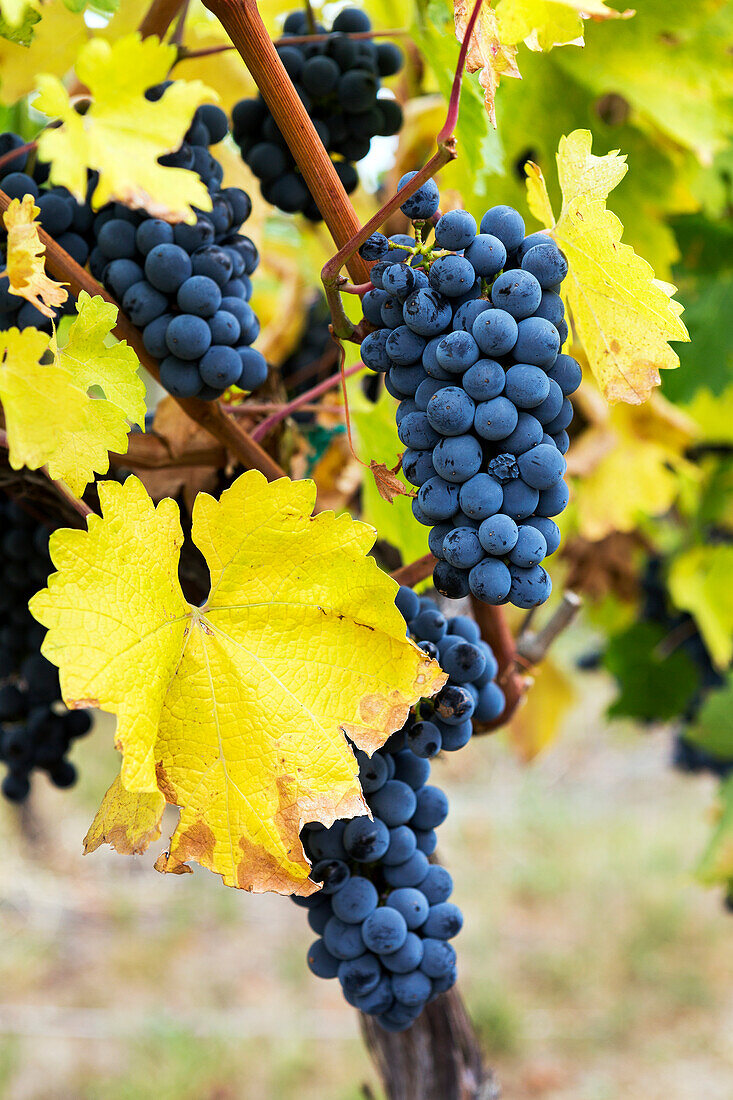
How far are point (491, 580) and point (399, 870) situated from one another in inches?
10.8

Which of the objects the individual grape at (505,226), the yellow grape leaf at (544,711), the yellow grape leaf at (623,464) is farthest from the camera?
the yellow grape leaf at (544,711)

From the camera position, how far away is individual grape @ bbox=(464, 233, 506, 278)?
456 mm

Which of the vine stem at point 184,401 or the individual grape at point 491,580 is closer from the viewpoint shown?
the individual grape at point 491,580

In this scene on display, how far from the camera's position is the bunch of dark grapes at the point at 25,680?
82 cm

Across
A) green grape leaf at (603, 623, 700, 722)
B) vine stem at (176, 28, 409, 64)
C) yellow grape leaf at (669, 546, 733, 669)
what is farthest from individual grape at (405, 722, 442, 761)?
green grape leaf at (603, 623, 700, 722)

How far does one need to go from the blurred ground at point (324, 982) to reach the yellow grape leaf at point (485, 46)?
2.34 metres

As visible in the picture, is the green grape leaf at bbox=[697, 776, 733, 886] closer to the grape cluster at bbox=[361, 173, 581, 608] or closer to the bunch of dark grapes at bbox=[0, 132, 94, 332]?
the grape cluster at bbox=[361, 173, 581, 608]

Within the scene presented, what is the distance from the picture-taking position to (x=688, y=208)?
1202mm

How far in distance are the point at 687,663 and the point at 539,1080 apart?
1755 mm

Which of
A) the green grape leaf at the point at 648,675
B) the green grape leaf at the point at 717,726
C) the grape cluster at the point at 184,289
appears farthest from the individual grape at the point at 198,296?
the green grape leaf at the point at 648,675

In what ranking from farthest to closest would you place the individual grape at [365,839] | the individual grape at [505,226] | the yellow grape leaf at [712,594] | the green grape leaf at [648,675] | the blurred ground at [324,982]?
the blurred ground at [324,982] → the green grape leaf at [648,675] → the yellow grape leaf at [712,594] → the individual grape at [365,839] → the individual grape at [505,226]

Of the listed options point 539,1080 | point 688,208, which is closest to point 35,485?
point 688,208

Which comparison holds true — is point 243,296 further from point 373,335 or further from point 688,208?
point 688,208

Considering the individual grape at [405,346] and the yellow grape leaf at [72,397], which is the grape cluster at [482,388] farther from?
the yellow grape leaf at [72,397]
